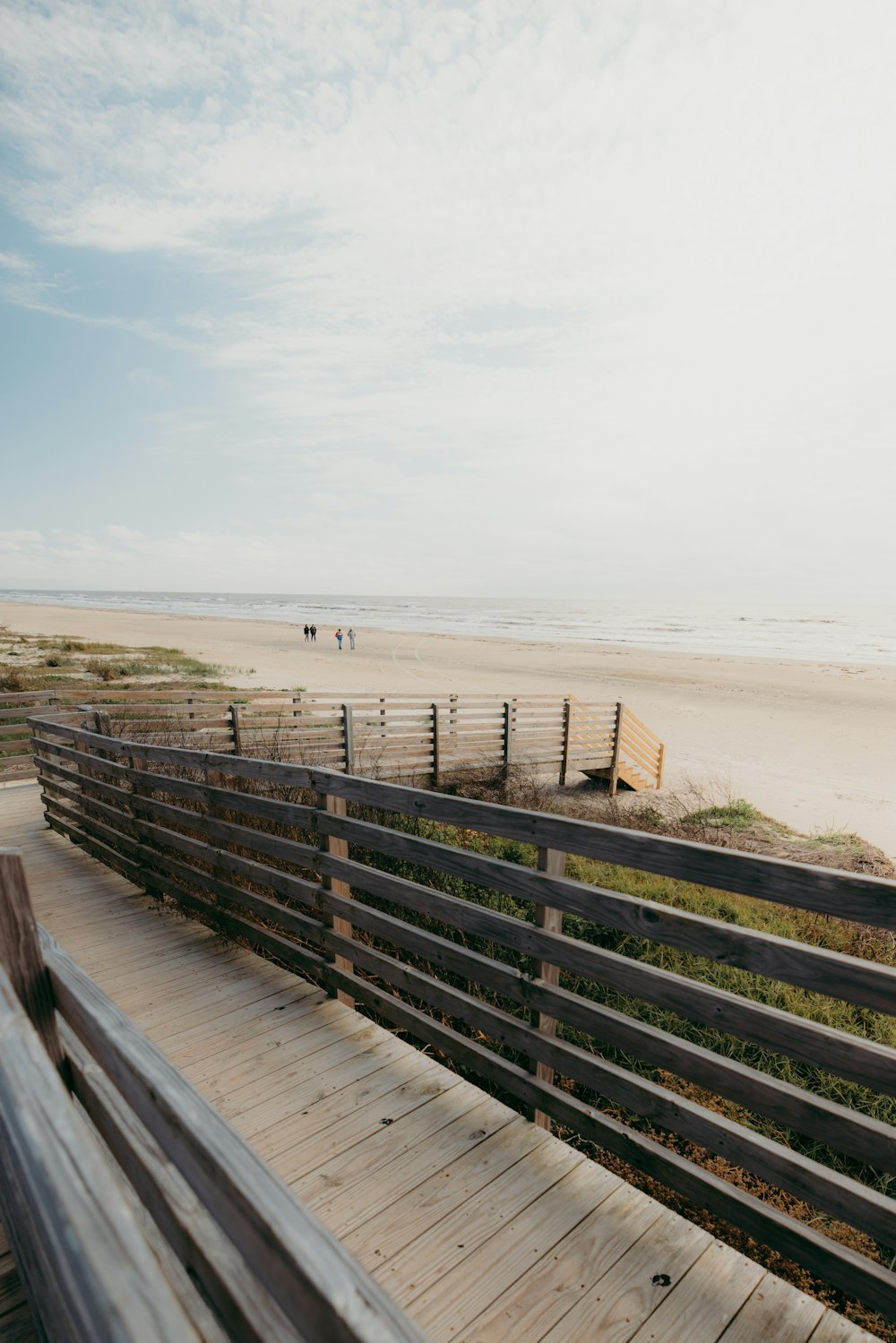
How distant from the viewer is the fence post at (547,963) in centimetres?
297

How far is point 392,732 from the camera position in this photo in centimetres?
1449

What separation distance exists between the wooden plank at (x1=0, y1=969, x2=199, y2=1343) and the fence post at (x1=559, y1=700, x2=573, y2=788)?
1533 centimetres

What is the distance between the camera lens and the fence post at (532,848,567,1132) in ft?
9.75

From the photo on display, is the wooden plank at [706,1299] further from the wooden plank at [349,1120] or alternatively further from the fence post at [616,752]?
the fence post at [616,752]

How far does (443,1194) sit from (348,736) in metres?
10.8

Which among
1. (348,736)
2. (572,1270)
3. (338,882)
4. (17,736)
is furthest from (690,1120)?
(17,736)

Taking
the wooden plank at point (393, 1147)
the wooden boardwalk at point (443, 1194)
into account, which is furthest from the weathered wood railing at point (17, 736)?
the wooden plank at point (393, 1147)

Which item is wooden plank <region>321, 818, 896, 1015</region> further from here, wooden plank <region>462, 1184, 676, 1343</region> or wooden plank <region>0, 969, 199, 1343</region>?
wooden plank <region>0, 969, 199, 1343</region>

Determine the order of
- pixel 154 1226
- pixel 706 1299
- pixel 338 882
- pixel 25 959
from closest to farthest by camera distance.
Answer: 1. pixel 154 1226
2. pixel 25 959
3. pixel 706 1299
4. pixel 338 882

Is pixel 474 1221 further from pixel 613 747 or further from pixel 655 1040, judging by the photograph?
pixel 613 747

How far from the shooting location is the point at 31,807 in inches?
381

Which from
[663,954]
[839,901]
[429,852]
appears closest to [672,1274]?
[839,901]

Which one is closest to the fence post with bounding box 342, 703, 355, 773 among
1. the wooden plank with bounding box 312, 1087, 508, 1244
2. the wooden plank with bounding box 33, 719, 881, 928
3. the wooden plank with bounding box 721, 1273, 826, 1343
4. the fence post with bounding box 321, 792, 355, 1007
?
the fence post with bounding box 321, 792, 355, 1007

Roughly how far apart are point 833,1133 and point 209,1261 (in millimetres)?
1977
